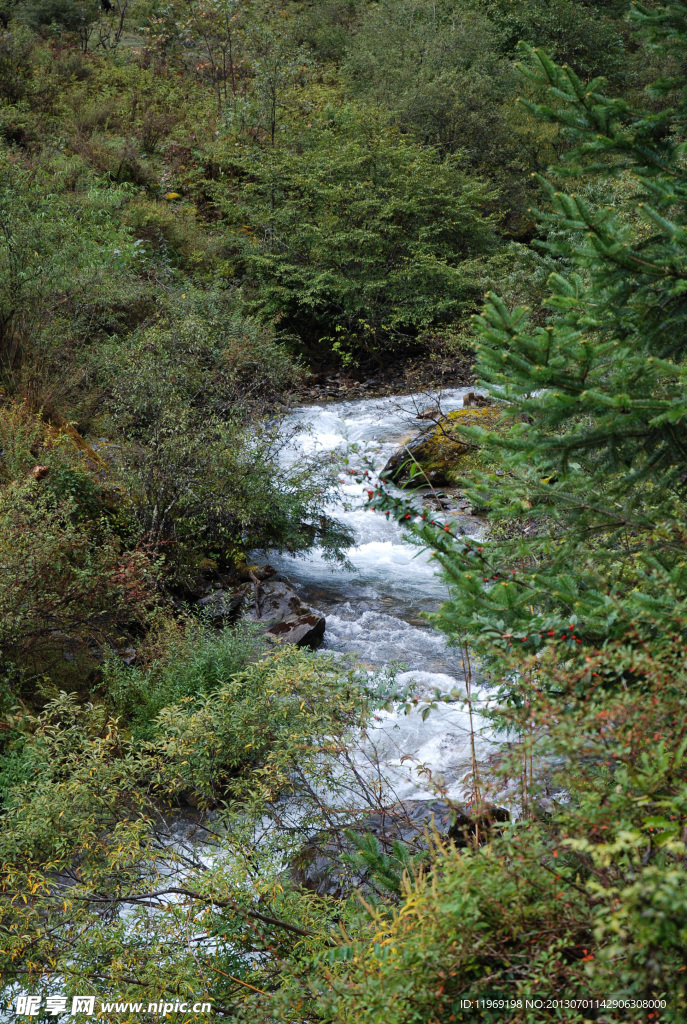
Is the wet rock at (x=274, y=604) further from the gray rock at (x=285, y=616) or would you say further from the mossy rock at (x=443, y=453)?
the mossy rock at (x=443, y=453)

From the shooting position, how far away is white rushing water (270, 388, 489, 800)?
560 centimetres

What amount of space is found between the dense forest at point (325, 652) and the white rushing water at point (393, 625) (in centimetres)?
26

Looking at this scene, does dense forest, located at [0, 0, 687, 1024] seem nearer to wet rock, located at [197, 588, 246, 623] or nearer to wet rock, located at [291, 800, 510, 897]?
wet rock, located at [291, 800, 510, 897]

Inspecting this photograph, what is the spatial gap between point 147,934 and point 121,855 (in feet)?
1.19

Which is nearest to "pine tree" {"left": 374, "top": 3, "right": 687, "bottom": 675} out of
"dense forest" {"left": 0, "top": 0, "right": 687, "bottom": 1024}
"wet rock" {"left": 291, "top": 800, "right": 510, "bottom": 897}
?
"dense forest" {"left": 0, "top": 0, "right": 687, "bottom": 1024}

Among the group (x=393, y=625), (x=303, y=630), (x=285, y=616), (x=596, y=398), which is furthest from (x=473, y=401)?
(x=596, y=398)

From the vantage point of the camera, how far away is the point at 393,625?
7809mm

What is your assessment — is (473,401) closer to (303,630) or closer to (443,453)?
(443,453)

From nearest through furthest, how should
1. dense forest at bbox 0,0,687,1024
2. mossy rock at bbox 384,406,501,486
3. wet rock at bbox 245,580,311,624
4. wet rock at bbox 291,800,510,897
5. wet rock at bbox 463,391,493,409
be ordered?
dense forest at bbox 0,0,687,1024, wet rock at bbox 291,800,510,897, wet rock at bbox 245,580,311,624, mossy rock at bbox 384,406,501,486, wet rock at bbox 463,391,493,409

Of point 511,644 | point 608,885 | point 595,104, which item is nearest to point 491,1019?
point 608,885

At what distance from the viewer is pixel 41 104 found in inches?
710

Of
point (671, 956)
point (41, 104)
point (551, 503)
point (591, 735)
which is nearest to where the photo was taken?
point (671, 956)

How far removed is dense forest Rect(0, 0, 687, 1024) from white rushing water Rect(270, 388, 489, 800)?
0.26 m

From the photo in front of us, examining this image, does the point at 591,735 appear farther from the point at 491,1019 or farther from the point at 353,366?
the point at 353,366
